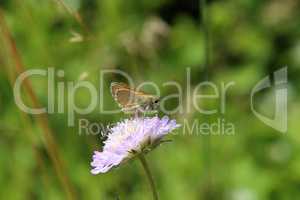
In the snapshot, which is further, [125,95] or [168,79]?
[168,79]

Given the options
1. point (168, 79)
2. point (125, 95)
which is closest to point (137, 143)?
point (125, 95)

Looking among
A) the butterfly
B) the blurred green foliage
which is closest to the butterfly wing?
the butterfly

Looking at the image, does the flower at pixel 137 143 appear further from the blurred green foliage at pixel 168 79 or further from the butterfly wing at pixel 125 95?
the blurred green foliage at pixel 168 79

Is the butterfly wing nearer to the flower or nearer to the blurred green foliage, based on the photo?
the flower

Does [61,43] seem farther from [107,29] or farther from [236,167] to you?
[236,167]

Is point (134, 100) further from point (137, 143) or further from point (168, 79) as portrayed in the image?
point (168, 79)

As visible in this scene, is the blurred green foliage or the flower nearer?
the flower
